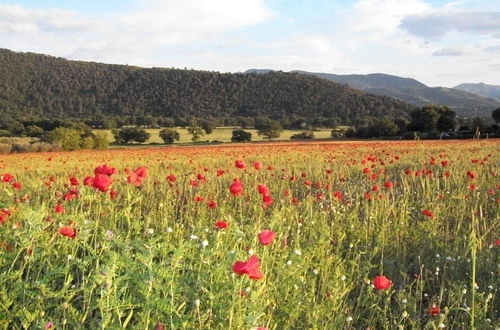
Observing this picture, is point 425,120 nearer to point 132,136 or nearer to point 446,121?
point 446,121

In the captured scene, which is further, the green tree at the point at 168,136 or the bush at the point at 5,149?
the green tree at the point at 168,136

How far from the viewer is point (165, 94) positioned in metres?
88.9

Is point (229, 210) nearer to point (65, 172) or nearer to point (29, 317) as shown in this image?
point (29, 317)

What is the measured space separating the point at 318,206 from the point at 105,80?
317 ft

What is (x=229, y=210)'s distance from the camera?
5.55 m

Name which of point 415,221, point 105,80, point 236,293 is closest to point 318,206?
point 415,221

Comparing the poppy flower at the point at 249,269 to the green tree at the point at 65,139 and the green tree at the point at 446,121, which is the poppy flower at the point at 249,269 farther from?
the green tree at the point at 446,121

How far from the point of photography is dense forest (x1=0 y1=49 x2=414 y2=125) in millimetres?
76250

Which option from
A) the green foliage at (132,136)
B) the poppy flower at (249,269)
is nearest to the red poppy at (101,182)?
the poppy flower at (249,269)

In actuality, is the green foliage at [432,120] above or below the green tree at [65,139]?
above

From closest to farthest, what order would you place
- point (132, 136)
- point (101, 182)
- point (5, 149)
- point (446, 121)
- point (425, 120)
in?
point (101, 182)
point (5, 149)
point (425, 120)
point (446, 121)
point (132, 136)

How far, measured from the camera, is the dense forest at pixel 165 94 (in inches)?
3002

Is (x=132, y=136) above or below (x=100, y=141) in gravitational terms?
below

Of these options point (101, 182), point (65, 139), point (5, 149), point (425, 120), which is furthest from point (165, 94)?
point (101, 182)
